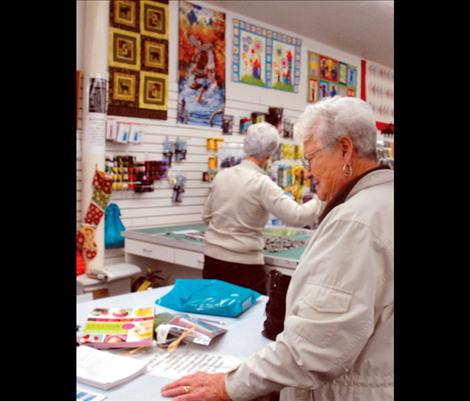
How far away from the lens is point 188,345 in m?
2.09

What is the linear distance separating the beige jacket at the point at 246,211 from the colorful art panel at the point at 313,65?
4.30 metres

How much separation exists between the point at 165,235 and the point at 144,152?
109 centimetres

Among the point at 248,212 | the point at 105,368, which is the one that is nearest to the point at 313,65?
the point at 248,212

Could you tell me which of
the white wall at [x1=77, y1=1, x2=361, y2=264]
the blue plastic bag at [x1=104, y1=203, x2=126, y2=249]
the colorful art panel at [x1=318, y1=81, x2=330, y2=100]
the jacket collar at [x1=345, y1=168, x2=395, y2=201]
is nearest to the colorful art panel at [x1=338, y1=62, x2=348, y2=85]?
the colorful art panel at [x1=318, y1=81, x2=330, y2=100]

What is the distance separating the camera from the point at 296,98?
7387mm

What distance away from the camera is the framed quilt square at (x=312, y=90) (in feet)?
25.0

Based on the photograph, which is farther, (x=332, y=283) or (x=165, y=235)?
(x=165, y=235)

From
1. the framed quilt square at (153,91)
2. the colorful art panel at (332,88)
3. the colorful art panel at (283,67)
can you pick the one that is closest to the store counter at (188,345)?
the framed quilt square at (153,91)

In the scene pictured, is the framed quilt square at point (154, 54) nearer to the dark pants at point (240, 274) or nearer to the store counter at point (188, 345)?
the dark pants at point (240, 274)

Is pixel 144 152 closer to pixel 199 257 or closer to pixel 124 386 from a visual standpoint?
pixel 199 257
